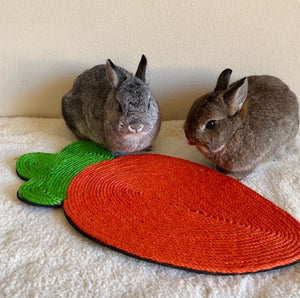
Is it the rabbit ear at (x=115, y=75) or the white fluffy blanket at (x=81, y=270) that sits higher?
the rabbit ear at (x=115, y=75)

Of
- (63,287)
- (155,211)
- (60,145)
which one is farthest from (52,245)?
(60,145)

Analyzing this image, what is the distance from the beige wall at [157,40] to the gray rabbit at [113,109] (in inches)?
5.4

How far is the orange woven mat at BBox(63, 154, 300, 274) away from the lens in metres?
0.93

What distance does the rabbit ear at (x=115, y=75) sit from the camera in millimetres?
1310

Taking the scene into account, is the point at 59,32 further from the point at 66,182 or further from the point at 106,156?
the point at 66,182

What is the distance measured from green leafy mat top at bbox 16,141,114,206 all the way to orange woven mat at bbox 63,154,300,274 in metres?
0.04

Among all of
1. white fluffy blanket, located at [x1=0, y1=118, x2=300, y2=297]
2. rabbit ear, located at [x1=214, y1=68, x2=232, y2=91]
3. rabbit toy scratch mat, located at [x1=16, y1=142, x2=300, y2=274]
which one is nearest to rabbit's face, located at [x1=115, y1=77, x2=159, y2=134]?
rabbit toy scratch mat, located at [x1=16, y1=142, x2=300, y2=274]

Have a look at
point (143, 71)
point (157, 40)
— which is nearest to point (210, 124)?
point (143, 71)

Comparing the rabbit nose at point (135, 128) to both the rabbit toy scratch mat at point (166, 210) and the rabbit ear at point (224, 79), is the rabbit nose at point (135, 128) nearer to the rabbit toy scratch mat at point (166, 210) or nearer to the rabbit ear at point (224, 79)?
the rabbit toy scratch mat at point (166, 210)

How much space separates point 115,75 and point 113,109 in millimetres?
131

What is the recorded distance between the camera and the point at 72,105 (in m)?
1.55

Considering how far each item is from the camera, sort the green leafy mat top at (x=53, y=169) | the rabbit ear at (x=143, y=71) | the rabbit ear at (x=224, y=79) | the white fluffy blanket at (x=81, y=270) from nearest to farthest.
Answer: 1. the white fluffy blanket at (x=81, y=270)
2. the green leafy mat top at (x=53, y=169)
3. the rabbit ear at (x=224, y=79)
4. the rabbit ear at (x=143, y=71)

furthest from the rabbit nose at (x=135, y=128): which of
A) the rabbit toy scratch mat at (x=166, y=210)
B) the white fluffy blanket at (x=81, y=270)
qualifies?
the white fluffy blanket at (x=81, y=270)

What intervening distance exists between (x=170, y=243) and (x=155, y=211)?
0.48ft
